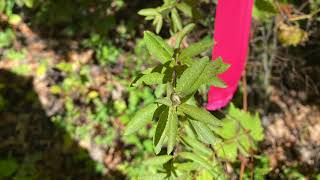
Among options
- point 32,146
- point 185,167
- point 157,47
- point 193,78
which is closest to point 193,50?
point 157,47

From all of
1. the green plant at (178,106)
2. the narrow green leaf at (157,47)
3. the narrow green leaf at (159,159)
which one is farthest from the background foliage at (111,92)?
the narrow green leaf at (157,47)

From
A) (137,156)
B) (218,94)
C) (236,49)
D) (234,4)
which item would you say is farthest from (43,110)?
(234,4)

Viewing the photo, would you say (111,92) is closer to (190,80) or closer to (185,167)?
(185,167)

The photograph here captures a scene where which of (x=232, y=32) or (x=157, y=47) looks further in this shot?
(x=232, y=32)

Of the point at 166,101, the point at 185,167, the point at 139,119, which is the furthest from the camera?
the point at 185,167

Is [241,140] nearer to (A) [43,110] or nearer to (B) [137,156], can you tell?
(B) [137,156]

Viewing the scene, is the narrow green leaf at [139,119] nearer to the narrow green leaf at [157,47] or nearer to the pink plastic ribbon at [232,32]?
the narrow green leaf at [157,47]

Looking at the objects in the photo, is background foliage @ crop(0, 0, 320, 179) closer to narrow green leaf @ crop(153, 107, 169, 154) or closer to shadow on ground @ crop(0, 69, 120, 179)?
shadow on ground @ crop(0, 69, 120, 179)
